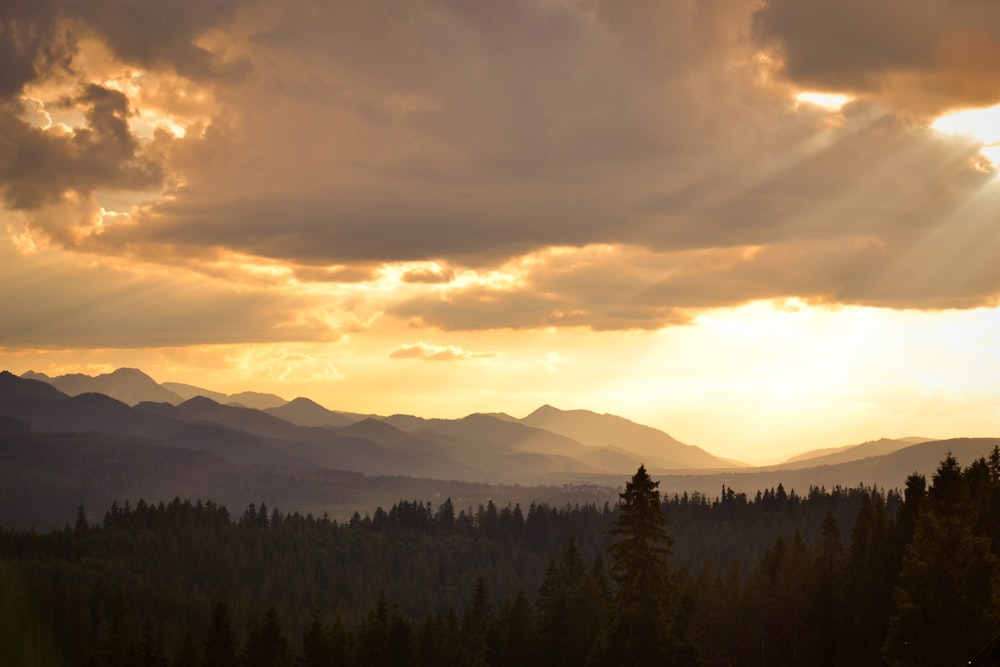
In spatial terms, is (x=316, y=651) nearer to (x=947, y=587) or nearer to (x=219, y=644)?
(x=219, y=644)

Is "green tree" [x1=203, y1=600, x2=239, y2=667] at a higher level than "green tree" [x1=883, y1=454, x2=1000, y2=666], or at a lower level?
lower

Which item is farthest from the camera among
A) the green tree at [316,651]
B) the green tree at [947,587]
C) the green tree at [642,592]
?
the green tree at [316,651]

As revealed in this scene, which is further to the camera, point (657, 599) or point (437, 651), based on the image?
point (437, 651)

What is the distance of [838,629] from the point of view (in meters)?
75.6

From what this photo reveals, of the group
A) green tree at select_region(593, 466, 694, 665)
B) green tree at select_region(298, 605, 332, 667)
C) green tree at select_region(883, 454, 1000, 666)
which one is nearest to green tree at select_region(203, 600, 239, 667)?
green tree at select_region(298, 605, 332, 667)

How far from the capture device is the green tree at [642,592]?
56281 mm

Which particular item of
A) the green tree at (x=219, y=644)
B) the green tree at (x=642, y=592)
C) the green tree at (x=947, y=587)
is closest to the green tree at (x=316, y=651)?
the green tree at (x=219, y=644)

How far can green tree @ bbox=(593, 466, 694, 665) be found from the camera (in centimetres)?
5628

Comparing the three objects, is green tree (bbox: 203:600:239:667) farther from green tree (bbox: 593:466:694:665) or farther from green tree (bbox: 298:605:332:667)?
green tree (bbox: 593:466:694:665)

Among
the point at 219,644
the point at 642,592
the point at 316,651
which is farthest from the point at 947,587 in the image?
the point at 219,644

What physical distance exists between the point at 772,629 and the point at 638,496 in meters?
32.4

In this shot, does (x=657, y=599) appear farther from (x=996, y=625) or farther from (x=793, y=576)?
(x=793, y=576)

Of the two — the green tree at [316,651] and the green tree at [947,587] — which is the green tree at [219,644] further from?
the green tree at [947,587]

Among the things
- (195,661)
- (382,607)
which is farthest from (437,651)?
(195,661)
